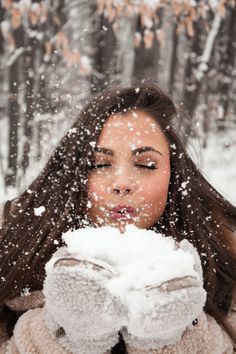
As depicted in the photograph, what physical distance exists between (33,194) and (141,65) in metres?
6.61

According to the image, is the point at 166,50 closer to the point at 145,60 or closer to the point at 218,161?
the point at 145,60

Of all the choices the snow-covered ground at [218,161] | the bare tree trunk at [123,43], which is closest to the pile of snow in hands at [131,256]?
the snow-covered ground at [218,161]

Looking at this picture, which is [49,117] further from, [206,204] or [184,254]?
[184,254]

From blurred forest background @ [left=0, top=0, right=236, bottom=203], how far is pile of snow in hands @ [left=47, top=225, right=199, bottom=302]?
256cm

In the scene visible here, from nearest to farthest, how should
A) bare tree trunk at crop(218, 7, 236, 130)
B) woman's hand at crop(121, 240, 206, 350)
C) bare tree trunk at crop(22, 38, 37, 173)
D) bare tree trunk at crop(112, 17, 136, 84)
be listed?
1. woman's hand at crop(121, 240, 206, 350)
2. bare tree trunk at crop(22, 38, 37, 173)
3. bare tree trunk at crop(112, 17, 136, 84)
4. bare tree trunk at crop(218, 7, 236, 130)

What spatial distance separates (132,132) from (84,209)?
37 centimetres

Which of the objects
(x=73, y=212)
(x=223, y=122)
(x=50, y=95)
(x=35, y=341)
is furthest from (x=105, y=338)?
(x=223, y=122)

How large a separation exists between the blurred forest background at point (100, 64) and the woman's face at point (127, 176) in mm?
2171

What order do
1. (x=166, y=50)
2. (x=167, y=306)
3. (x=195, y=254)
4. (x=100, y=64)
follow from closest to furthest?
1. (x=167, y=306)
2. (x=195, y=254)
3. (x=100, y=64)
4. (x=166, y=50)

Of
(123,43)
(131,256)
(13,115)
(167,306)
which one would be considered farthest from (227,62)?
(167,306)

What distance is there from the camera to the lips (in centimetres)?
181

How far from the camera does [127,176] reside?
1.82m

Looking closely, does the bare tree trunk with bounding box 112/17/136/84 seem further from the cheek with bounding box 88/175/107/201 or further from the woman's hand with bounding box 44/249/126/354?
the woman's hand with bounding box 44/249/126/354

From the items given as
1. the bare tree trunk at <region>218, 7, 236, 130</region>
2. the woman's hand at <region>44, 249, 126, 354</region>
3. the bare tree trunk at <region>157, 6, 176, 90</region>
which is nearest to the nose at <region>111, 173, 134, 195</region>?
the woman's hand at <region>44, 249, 126, 354</region>
